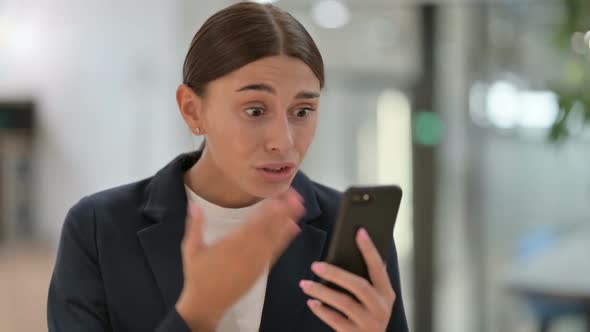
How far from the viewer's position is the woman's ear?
120 cm

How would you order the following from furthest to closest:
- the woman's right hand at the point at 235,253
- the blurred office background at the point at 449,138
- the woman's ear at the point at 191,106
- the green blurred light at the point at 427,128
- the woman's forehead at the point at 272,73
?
1. the green blurred light at the point at 427,128
2. the blurred office background at the point at 449,138
3. the woman's ear at the point at 191,106
4. the woman's forehead at the point at 272,73
5. the woman's right hand at the point at 235,253

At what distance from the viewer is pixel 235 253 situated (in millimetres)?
942

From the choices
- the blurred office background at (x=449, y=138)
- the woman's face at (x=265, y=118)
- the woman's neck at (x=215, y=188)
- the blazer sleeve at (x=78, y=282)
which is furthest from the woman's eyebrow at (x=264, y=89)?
the blurred office background at (x=449, y=138)

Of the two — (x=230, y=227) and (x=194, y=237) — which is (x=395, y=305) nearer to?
(x=230, y=227)

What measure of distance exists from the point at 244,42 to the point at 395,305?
1.59ft

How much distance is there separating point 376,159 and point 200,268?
370 cm

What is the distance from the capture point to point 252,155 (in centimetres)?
112

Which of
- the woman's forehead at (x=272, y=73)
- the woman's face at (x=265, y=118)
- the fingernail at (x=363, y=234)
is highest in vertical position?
the woman's forehead at (x=272, y=73)

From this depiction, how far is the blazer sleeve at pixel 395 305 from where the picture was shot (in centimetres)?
123

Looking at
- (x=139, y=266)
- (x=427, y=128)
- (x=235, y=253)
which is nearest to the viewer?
(x=235, y=253)

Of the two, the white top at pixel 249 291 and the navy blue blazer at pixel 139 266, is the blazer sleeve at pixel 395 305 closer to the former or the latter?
the navy blue blazer at pixel 139 266

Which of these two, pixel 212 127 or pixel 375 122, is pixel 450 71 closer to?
pixel 375 122

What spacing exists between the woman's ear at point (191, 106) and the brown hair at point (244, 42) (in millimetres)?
17

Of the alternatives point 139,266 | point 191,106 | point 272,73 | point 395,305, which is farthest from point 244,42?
point 395,305
